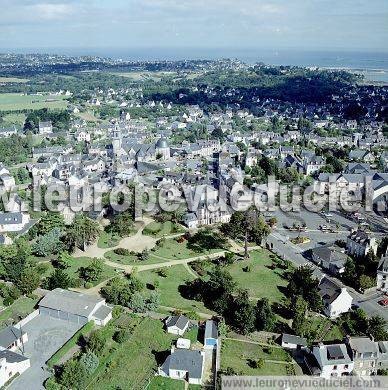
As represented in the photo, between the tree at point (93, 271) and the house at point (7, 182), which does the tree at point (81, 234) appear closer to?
the tree at point (93, 271)

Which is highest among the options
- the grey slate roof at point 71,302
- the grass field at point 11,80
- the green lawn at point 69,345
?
the grass field at point 11,80

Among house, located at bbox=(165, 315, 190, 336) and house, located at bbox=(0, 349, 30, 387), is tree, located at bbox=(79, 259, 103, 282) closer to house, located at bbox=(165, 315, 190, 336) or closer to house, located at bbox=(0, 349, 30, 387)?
house, located at bbox=(165, 315, 190, 336)

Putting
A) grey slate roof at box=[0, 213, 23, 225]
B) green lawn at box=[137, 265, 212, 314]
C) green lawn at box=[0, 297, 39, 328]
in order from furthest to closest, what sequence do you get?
grey slate roof at box=[0, 213, 23, 225] → green lawn at box=[137, 265, 212, 314] → green lawn at box=[0, 297, 39, 328]

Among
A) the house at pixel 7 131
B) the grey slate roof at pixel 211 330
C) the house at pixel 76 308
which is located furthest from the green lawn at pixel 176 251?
the house at pixel 7 131

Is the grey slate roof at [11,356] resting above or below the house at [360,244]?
below

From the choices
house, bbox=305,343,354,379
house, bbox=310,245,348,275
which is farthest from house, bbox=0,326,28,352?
house, bbox=310,245,348,275

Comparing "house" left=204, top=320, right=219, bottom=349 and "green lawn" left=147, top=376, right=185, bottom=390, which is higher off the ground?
"house" left=204, top=320, right=219, bottom=349

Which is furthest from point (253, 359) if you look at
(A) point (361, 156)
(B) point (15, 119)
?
(B) point (15, 119)
